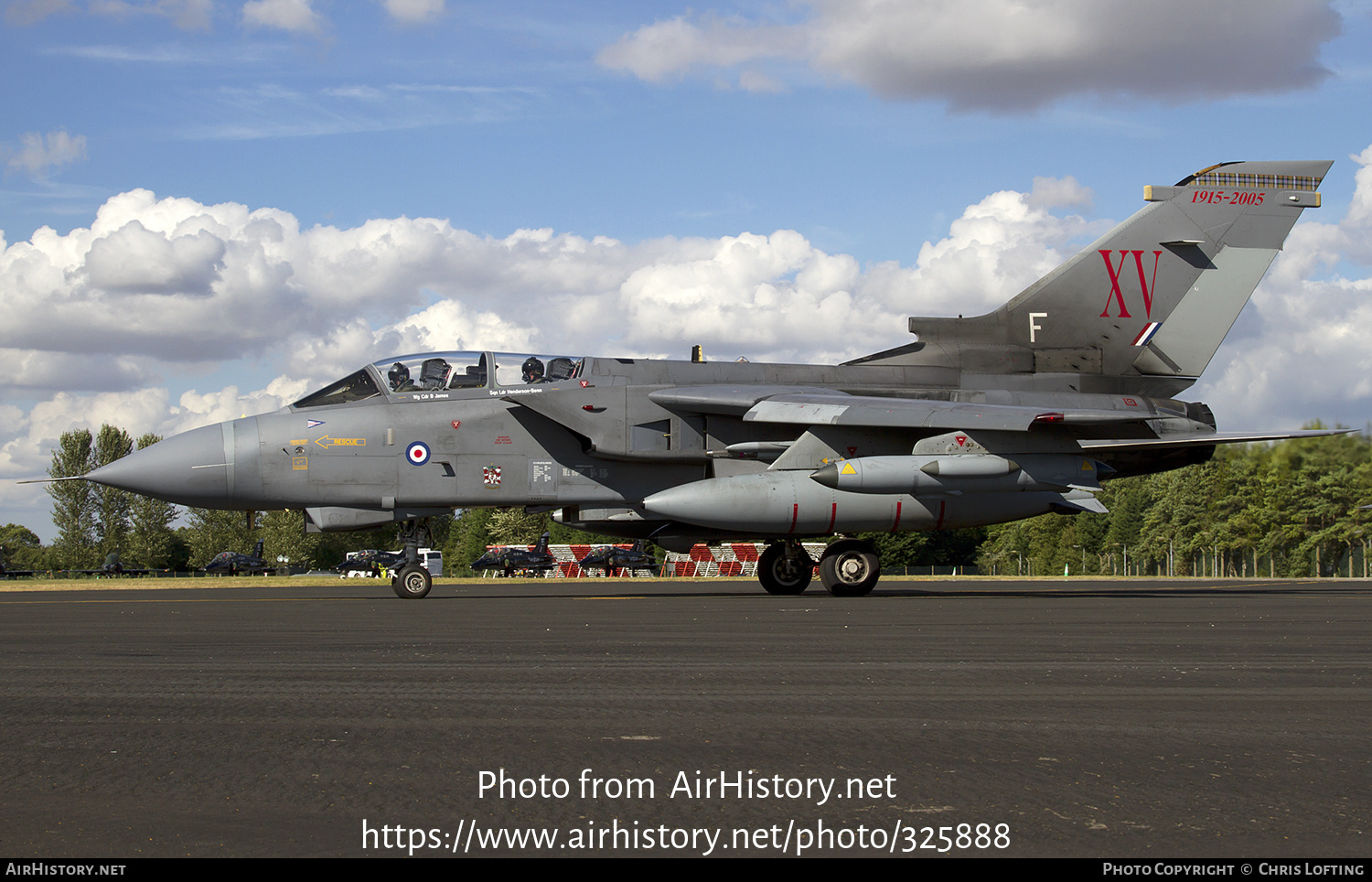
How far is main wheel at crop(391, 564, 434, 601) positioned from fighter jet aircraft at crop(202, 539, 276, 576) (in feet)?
193

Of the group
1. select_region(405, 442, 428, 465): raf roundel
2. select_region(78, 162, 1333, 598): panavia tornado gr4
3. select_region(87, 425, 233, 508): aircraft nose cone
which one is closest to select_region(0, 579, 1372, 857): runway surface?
select_region(87, 425, 233, 508): aircraft nose cone

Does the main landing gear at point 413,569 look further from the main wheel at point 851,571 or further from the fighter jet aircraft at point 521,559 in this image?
the fighter jet aircraft at point 521,559

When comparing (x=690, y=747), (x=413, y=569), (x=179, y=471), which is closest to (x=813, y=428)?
(x=413, y=569)

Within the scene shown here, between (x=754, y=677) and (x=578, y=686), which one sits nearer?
(x=578, y=686)

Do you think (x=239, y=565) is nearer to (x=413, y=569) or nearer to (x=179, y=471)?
(x=413, y=569)

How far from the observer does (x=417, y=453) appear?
16.5m

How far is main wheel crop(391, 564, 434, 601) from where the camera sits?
55.0 ft

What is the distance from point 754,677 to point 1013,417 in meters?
10.3

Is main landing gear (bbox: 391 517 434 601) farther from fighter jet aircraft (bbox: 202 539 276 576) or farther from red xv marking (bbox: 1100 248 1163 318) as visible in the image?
fighter jet aircraft (bbox: 202 539 276 576)

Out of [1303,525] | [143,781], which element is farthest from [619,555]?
[143,781]

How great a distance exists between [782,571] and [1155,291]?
797 cm

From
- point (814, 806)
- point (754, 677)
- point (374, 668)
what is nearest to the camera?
point (814, 806)

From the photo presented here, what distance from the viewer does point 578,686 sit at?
6.22m
